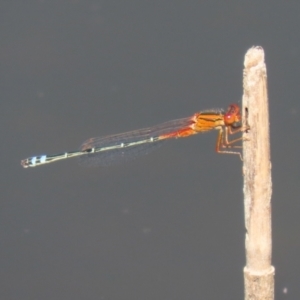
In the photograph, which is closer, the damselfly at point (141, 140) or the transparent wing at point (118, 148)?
the damselfly at point (141, 140)

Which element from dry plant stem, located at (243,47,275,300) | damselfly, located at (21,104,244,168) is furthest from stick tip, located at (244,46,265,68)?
damselfly, located at (21,104,244,168)

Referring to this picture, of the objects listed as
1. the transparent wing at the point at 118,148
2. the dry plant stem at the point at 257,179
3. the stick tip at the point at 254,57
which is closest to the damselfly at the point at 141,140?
the transparent wing at the point at 118,148

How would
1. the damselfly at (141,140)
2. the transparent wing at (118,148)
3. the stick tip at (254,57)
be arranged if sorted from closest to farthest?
the stick tip at (254,57) < the damselfly at (141,140) < the transparent wing at (118,148)

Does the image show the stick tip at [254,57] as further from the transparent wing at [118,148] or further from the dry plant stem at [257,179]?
the transparent wing at [118,148]

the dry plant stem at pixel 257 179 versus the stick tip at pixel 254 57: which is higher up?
the stick tip at pixel 254 57

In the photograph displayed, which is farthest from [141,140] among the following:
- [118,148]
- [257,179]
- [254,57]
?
[254,57]

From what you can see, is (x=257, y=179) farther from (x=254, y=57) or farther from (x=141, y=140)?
(x=141, y=140)

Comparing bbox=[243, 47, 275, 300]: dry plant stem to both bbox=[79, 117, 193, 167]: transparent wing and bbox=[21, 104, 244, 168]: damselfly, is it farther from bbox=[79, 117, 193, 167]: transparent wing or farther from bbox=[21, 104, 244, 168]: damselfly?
bbox=[79, 117, 193, 167]: transparent wing

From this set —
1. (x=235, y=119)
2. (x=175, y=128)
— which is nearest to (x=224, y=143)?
(x=235, y=119)
